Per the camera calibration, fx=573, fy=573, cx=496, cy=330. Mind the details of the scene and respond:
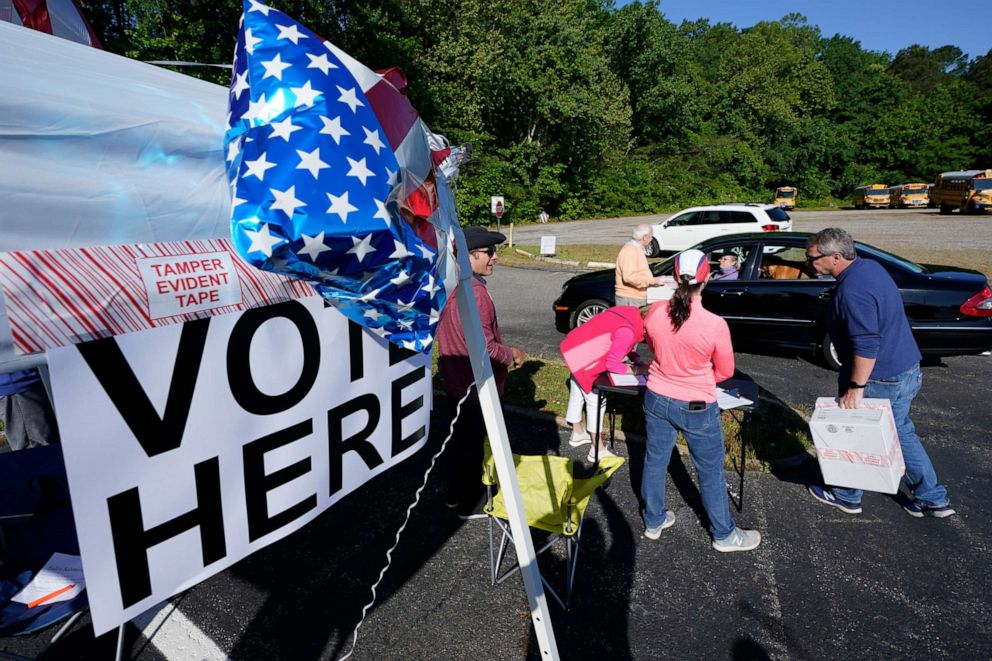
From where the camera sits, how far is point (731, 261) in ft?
25.1

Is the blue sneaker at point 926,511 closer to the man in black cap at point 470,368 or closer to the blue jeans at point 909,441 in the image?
the blue jeans at point 909,441

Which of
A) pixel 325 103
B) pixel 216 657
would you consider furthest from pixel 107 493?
pixel 216 657

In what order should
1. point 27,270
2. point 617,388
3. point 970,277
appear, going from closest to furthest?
1. point 27,270
2. point 617,388
3. point 970,277

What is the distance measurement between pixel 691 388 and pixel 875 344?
47.8 inches

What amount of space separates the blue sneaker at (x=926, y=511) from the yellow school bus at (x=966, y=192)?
99.8 feet

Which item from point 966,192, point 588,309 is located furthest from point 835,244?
point 966,192

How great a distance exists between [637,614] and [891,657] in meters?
1.19

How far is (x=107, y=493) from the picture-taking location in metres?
1.22

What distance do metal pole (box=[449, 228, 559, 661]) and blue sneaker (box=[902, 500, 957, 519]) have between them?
319 cm

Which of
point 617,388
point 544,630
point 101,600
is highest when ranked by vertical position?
point 101,600

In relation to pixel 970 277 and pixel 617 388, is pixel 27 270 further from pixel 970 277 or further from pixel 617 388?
pixel 970 277

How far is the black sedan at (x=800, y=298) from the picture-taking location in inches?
250

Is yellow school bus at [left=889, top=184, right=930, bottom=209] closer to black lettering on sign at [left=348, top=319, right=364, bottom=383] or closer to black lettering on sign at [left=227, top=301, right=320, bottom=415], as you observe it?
black lettering on sign at [left=348, top=319, right=364, bottom=383]

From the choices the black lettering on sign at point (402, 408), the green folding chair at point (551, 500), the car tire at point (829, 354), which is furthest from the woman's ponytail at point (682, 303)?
the car tire at point (829, 354)
